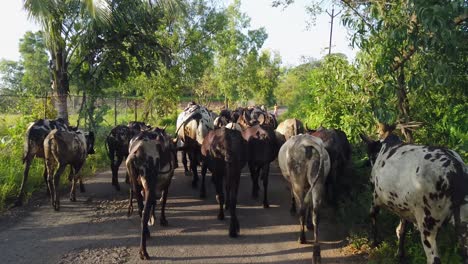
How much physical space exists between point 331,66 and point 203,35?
17.8 meters

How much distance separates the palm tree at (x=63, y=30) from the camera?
10.9 metres

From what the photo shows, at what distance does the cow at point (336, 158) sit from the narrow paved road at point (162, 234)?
498 millimetres

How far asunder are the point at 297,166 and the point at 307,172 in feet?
0.64

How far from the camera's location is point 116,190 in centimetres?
924

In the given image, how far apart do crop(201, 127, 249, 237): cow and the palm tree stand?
6208mm

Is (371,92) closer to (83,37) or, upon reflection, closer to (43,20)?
(43,20)

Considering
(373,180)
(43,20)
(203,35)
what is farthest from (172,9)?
(203,35)

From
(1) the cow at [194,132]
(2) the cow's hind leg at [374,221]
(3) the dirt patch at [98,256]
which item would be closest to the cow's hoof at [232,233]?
(3) the dirt patch at [98,256]

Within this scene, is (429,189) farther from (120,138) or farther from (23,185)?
(23,185)

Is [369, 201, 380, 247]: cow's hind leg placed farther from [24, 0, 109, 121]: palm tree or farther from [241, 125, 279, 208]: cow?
[24, 0, 109, 121]: palm tree

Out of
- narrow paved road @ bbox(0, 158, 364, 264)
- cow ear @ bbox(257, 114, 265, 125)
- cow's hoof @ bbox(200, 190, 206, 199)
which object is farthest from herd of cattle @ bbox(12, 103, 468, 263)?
cow ear @ bbox(257, 114, 265, 125)

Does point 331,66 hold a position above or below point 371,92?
above

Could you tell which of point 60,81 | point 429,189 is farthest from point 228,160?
point 60,81

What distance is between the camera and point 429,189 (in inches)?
167
